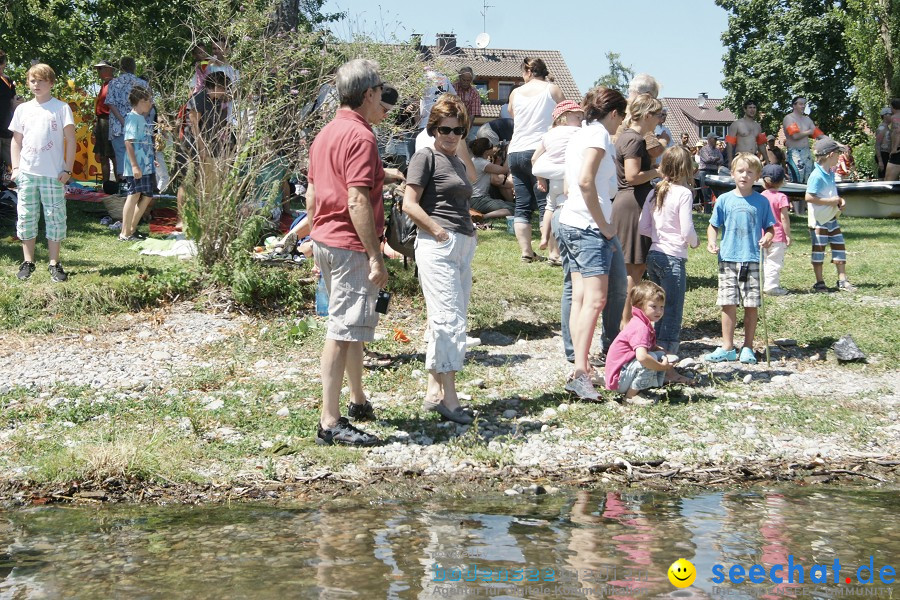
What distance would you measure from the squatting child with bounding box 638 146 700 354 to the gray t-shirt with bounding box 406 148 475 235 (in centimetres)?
212

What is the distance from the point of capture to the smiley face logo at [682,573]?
166 inches

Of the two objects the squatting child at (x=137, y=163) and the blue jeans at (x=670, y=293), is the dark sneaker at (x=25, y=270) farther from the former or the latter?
the blue jeans at (x=670, y=293)

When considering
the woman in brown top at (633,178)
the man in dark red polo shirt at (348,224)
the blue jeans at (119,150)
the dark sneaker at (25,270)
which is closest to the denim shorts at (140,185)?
the blue jeans at (119,150)

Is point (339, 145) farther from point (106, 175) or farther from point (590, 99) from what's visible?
point (106, 175)

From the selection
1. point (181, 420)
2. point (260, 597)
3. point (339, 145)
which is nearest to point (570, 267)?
point (339, 145)

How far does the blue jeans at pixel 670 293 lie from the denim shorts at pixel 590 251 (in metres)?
0.99

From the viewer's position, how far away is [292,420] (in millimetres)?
6633

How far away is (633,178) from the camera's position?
823cm

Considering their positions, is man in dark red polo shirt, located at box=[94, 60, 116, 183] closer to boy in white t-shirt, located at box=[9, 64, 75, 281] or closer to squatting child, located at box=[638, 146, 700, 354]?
boy in white t-shirt, located at box=[9, 64, 75, 281]

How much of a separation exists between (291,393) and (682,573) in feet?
12.2

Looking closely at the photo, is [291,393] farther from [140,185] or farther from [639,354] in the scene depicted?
[140,185]

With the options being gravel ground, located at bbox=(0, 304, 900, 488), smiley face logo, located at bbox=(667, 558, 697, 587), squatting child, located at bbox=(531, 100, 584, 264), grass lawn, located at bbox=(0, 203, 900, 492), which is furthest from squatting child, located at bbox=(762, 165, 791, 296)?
smiley face logo, located at bbox=(667, 558, 697, 587)

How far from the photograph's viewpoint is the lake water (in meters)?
4.15

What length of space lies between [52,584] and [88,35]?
19.5m
